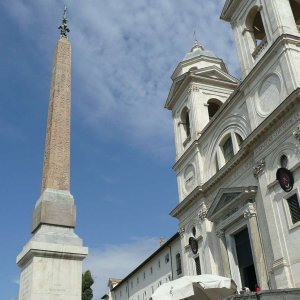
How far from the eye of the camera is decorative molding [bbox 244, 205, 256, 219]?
20016mm

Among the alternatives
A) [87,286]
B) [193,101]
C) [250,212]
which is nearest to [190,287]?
[250,212]

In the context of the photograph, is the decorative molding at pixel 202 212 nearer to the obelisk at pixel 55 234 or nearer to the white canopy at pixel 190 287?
the white canopy at pixel 190 287

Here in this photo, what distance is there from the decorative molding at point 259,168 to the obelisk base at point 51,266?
39.1 feet

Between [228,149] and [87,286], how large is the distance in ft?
73.4

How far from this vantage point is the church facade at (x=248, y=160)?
1792cm

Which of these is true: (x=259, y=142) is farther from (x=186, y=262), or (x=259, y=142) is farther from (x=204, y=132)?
(x=186, y=262)

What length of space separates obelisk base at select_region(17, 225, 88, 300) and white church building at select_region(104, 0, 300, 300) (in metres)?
10.6

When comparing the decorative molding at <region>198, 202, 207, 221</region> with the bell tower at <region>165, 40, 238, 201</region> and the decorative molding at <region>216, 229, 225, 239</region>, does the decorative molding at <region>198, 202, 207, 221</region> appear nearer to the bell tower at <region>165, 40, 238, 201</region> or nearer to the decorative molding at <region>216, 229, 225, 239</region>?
the bell tower at <region>165, 40, 238, 201</region>

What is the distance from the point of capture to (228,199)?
71.4 feet

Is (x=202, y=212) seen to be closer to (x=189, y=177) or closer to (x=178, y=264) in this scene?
(x=189, y=177)

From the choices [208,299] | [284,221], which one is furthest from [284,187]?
[208,299]

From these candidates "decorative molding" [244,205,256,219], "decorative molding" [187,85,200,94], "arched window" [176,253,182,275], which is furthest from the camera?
"arched window" [176,253,182,275]

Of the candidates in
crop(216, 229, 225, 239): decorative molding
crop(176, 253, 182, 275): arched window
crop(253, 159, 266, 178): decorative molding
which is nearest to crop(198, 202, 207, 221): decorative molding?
crop(216, 229, 225, 239): decorative molding

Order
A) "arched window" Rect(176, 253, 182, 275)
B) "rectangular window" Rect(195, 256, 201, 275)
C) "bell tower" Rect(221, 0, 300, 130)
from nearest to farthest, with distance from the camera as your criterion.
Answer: "bell tower" Rect(221, 0, 300, 130), "rectangular window" Rect(195, 256, 201, 275), "arched window" Rect(176, 253, 182, 275)
